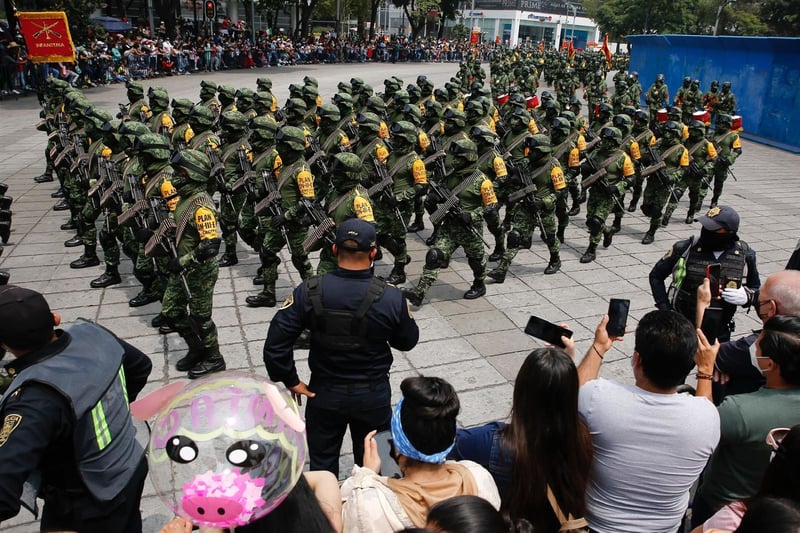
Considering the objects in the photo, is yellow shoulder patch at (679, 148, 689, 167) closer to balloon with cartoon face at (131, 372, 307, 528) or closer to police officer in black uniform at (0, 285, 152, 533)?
police officer in black uniform at (0, 285, 152, 533)

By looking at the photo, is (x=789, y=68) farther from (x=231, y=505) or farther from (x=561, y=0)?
(x=561, y=0)

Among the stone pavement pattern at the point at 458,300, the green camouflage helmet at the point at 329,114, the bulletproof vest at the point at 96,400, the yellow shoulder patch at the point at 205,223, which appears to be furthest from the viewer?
the green camouflage helmet at the point at 329,114

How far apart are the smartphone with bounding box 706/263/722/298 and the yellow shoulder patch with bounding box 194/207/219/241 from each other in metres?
3.85

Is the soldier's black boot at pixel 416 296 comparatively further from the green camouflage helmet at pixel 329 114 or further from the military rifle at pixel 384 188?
the green camouflage helmet at pixel 329 114

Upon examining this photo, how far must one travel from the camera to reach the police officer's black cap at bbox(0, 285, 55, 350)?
91.4 inches

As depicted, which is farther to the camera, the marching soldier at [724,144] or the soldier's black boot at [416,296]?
the marching soldier at [724,144]

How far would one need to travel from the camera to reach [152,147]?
5852 mm

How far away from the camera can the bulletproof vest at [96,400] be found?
90.1 inches

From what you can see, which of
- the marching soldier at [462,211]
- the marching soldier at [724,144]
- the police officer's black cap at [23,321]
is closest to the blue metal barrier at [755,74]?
the marching soldier at [724,144]

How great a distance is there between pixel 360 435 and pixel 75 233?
7.62 m

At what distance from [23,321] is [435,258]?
15.9 ft

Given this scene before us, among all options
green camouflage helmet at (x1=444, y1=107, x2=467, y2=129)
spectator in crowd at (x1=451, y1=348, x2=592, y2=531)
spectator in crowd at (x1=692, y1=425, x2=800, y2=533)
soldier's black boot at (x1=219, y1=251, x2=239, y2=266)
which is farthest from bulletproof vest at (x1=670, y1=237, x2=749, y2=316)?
soldier's black boot at (x1=219, y1=251, x2=239, y2=266)

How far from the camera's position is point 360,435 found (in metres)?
3.44

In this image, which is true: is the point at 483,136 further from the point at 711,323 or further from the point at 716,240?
the point at 711,323
